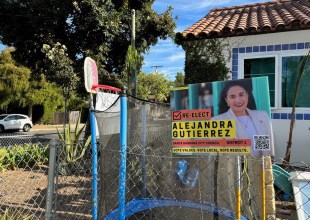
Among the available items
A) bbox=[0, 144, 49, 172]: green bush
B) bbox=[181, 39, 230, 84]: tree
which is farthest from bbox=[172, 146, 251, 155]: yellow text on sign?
bbox=[0, 144, 49, 172]: green bush

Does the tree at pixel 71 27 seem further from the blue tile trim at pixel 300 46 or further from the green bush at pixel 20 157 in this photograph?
the blue tile trim at pixel 300 46

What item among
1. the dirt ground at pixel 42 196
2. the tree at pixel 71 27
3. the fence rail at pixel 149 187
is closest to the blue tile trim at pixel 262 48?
the fence rail at pixel 149 187

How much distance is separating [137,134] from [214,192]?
112 centimetres

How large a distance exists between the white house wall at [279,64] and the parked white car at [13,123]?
964 inches

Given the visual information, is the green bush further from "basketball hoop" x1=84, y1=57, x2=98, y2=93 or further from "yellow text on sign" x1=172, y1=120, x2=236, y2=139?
"yellow text on sign" x1=172, y1=120, x2=236, y2=139

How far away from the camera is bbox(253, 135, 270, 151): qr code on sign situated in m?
2.67

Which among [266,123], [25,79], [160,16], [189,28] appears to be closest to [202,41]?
[189,28]

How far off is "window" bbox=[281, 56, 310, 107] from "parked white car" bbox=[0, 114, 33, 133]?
25.2m

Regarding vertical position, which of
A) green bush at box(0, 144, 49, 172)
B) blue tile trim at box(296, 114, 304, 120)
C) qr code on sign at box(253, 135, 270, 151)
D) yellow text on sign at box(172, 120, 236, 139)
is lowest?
green bush at box(0, 144, 49, 172)

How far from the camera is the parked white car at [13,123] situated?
28.4m

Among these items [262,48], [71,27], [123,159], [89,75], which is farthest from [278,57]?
[71,27]

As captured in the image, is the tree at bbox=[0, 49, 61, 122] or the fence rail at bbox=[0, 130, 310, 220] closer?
the fence rail at bbox=[0, 130, 310, 220]

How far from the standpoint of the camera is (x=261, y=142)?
2.69 m

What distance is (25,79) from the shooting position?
30.7 m
